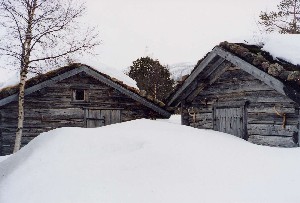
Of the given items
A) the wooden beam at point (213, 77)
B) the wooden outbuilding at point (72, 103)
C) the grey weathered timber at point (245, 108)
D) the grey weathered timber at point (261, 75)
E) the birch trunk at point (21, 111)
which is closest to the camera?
the grey weathered timber at point (261, 75)

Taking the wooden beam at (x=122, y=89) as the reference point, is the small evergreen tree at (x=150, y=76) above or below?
above

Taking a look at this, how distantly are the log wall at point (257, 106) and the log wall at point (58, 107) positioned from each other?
4.00 metres

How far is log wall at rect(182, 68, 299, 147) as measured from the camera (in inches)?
296

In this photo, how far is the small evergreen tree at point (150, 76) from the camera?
31.9m

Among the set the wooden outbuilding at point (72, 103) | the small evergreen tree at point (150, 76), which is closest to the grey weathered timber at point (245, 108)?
the wooden outbuilding at point (72, 103)

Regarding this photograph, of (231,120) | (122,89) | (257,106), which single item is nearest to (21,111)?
(122,89)

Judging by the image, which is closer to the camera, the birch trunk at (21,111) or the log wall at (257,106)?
the log wall at (257,106)

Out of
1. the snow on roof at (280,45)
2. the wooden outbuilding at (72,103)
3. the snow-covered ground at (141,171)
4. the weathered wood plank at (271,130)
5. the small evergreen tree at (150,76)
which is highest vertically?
the small evergreen tree at (150,76)

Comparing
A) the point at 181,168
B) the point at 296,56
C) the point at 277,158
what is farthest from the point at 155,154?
the point at 296,56

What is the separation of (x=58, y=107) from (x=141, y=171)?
9083 millimetres

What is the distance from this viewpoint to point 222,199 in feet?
12.6

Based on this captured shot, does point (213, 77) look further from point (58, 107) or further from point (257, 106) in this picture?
point (58, 107)

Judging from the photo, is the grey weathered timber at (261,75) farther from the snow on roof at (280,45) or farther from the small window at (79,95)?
the small window at (79,95)

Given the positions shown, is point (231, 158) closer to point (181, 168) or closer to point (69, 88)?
point (181, 168)
